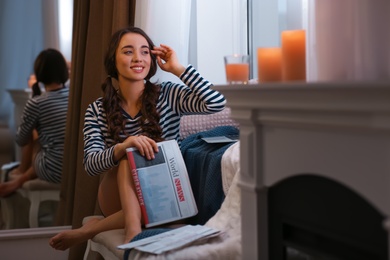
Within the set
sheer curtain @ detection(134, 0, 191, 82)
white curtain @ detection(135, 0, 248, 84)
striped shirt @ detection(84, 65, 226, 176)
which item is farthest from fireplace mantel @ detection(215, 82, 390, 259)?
white curtain @ detection(135, 0, 248, 84)

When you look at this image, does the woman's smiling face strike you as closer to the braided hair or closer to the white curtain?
the braided hair

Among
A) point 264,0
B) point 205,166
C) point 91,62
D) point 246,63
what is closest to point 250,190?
point 246,63

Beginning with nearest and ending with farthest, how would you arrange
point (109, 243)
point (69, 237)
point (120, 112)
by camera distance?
point (109, 243) → point (69, 237) → point (120, 112)

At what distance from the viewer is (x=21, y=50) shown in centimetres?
358

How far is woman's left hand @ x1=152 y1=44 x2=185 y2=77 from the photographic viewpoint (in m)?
2.52

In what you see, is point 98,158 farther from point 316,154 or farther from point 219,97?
point 316,154

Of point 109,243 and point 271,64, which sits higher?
point 271,64

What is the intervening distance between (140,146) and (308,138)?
0.91 m

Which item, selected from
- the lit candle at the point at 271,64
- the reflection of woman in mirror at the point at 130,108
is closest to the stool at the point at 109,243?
the reflection of woman in mirror at the point at 130,108

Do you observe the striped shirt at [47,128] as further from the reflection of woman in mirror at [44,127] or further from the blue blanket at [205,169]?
the blue blanket at [205,169]

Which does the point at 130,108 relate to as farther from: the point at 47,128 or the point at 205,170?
the point at 47,128

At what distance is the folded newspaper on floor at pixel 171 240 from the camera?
73.9 inches

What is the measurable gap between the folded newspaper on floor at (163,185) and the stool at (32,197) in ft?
4.87

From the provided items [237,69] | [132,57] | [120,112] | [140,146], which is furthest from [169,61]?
[237,69]
